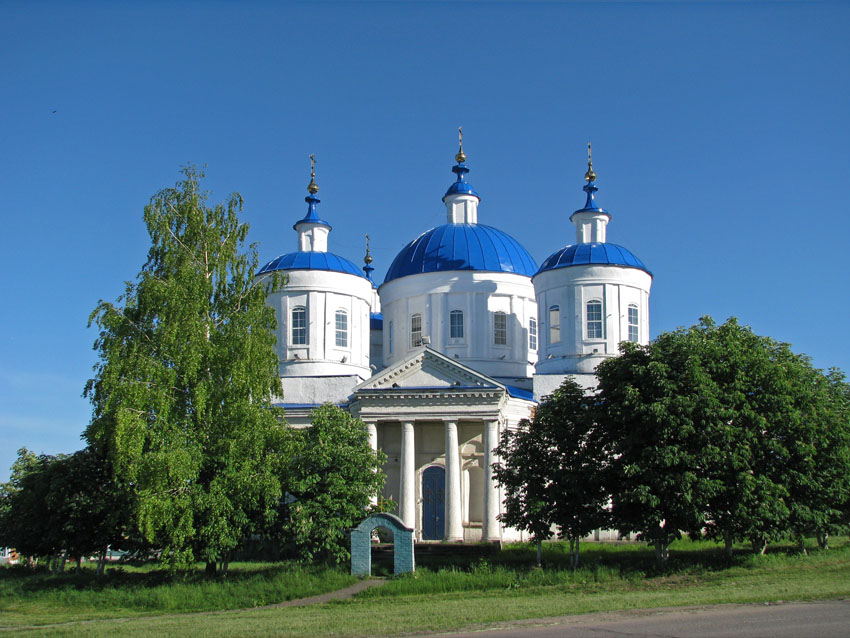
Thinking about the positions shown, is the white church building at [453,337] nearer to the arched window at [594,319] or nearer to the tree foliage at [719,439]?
the arched window at [594,319]

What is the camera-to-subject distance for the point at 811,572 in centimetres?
2642

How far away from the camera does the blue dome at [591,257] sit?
4288cm

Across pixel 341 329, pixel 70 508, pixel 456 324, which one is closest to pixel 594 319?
pixel 456 324

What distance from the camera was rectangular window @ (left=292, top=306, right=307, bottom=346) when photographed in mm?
44312

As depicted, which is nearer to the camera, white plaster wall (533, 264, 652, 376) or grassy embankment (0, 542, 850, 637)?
grassy embankment (0, 542, 850, 637)

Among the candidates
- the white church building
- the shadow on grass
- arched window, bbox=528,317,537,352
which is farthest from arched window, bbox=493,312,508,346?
the shadow on grass

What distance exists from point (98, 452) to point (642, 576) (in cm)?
1811

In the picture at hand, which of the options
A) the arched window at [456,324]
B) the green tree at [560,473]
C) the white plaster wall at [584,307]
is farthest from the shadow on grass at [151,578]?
the white plaster wall at [584,307]

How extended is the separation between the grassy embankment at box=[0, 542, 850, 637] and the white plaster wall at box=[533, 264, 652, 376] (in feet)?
36.1

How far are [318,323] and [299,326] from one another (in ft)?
3.04

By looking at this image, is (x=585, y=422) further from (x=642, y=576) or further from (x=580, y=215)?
(x=580, y=215)

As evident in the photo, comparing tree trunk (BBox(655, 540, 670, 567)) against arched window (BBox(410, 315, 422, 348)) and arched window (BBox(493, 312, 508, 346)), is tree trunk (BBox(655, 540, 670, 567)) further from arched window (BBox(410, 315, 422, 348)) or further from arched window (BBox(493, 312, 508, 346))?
arched window (BBox(410, 315, 422, 348))

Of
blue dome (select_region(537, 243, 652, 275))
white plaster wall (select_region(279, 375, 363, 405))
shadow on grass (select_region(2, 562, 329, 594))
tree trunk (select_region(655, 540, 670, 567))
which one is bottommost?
shadow on grass (select_region(2, 562, 329, 594))

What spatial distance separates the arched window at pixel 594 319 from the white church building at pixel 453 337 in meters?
0.06
